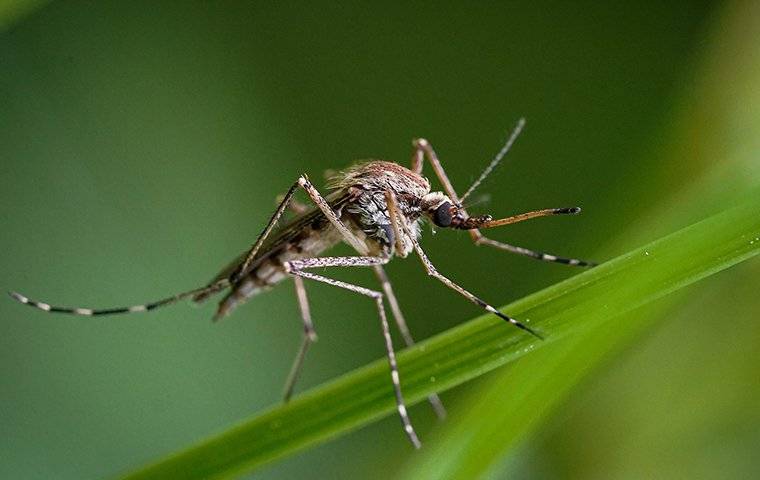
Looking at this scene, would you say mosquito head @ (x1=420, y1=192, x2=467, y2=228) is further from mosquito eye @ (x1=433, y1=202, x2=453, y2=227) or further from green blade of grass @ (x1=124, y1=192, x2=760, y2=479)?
green blade of grass @ (x1=124, y1=192, x2=760, y2=479)

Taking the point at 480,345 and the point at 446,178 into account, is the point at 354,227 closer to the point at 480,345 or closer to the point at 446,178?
the point at 446,178

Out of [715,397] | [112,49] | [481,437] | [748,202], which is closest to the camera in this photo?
[748,202]

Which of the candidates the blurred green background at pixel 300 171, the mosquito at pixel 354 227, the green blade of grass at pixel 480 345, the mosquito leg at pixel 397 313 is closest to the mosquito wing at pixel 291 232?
the mosquito at pixel 354 227

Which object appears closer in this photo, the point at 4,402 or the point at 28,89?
the point at 4,402

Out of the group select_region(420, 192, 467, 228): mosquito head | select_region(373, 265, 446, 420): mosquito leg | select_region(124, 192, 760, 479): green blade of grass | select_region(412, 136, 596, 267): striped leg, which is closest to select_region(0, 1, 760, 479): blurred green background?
select_region(373, 265, 446, 420): mosquito leg

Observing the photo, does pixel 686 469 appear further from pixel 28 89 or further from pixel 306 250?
pixel 28 89

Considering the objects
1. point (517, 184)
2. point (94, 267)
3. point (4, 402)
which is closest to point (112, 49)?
point (94, 267)

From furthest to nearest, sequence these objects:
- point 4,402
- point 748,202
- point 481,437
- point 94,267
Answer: point 94,267, point 4,402, point 481,437, point 748,202
